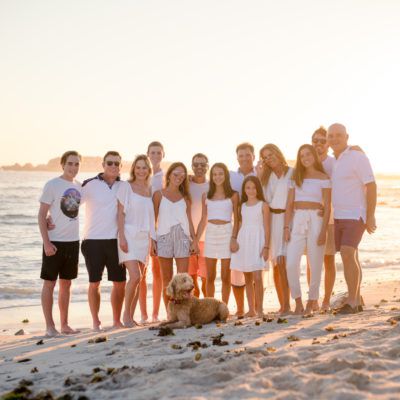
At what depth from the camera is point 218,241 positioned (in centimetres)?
732

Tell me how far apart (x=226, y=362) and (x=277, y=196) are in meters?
3.39

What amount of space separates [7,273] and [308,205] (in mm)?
9466

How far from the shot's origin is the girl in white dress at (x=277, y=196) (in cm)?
716

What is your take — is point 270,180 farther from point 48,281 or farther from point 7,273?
point 7,273

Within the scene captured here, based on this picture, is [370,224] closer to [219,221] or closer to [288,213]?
[288,213]

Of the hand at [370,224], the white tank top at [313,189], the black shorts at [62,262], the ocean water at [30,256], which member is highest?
the white tank top at [313,189]

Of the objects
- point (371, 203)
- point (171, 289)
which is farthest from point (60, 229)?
point (371, 203)

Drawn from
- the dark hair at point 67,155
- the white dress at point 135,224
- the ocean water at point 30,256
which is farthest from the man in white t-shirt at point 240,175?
the ocean water at point 30,256

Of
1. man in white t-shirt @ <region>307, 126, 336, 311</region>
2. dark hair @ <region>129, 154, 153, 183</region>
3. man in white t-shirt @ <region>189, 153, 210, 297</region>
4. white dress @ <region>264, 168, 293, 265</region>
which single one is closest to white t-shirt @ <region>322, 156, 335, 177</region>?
man in white t-shirt @ <region>307, 126, 336, 311</region>

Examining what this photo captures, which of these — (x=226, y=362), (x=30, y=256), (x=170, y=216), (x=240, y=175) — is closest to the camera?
(x=226, y=362)

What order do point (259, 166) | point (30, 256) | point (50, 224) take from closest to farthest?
point (50, 224), point (259, 166), point (30, 256)

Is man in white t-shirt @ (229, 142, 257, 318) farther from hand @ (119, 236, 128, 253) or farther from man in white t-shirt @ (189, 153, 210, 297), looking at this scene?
hand @ (119, 236, 128, 253)

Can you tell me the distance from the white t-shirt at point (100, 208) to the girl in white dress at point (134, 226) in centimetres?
8

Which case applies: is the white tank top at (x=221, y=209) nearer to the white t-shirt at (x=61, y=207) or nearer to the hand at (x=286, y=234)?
the hand at (x=286, y=234)
